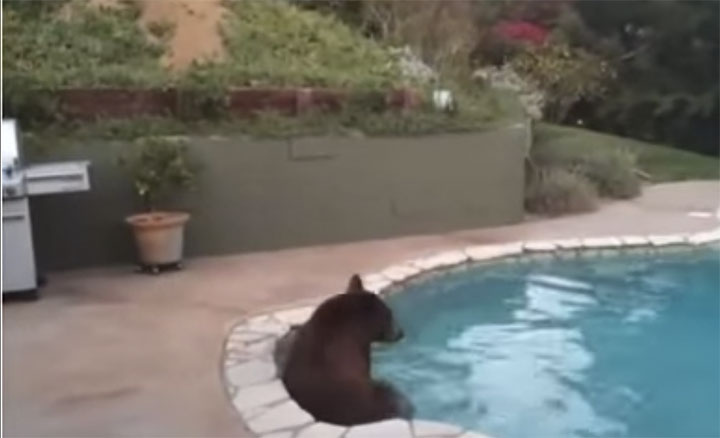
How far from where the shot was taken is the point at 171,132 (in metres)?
6.46

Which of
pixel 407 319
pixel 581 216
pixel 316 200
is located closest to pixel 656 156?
pixel 581 216

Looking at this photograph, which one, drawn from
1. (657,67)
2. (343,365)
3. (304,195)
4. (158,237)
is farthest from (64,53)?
(657,67)

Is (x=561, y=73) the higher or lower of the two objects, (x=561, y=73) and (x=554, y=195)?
the higher

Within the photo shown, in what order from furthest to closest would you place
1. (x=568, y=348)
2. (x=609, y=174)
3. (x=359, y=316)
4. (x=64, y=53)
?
(x=609, y=174) < (x=64, y=53) < (x=568, y=348) < (x=359, y=316)

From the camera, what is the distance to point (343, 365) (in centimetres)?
352

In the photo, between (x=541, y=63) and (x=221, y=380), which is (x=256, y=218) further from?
(x=541, y=63)

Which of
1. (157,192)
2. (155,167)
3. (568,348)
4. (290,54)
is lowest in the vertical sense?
(568,348)

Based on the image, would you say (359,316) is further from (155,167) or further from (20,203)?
(155,167)

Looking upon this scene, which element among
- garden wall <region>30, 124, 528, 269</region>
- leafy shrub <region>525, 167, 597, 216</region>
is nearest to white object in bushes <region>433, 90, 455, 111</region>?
garden wall <region>30, 124, 528, 269</region>

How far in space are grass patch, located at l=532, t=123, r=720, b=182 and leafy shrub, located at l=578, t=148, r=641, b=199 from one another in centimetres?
10

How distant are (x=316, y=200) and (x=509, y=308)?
70.7 inches

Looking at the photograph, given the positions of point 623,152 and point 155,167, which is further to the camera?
point 623,152

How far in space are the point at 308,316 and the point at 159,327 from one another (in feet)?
2.50

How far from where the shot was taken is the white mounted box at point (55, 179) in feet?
17.7
